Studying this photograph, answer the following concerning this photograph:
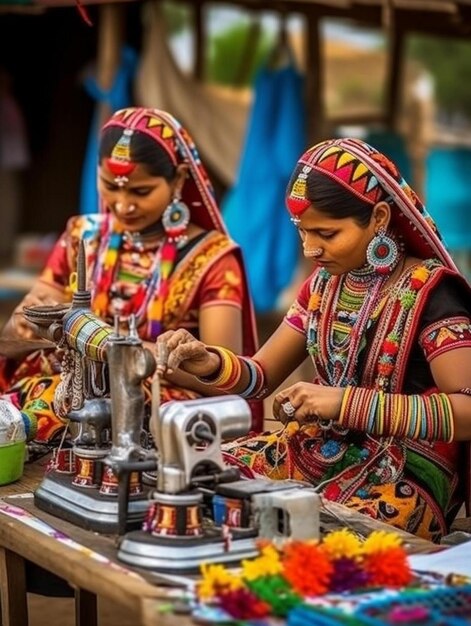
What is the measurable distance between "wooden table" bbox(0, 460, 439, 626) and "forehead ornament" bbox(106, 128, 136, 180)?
967mm

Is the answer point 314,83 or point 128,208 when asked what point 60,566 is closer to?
point 128,208

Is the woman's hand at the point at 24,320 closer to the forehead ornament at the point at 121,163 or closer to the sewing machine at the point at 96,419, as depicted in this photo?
the forehead ornament at the point at 121,163

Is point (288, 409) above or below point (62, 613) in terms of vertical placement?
above

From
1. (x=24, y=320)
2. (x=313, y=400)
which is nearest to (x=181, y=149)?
(x=24, y=320)

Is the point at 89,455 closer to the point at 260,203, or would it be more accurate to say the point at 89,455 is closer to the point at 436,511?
the point at 436,511

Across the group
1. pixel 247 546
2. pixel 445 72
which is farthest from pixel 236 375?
pixel 445 72

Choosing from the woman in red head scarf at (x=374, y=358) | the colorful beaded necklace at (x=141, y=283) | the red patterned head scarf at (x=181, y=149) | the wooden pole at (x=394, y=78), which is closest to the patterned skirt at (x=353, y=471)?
the woman in red head scarf at (x=374, y=358)

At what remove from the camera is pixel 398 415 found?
335 cm

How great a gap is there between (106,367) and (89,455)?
0.24 metres

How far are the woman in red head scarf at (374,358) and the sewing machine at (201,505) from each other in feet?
1.49

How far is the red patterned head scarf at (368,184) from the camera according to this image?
11.7ft

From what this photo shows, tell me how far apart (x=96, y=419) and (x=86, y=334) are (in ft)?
0.75

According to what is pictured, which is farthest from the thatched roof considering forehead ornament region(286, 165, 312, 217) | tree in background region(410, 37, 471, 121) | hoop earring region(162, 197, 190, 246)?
tree in background region(410, 37, 471, 121)

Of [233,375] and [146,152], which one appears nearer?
[233,375]
